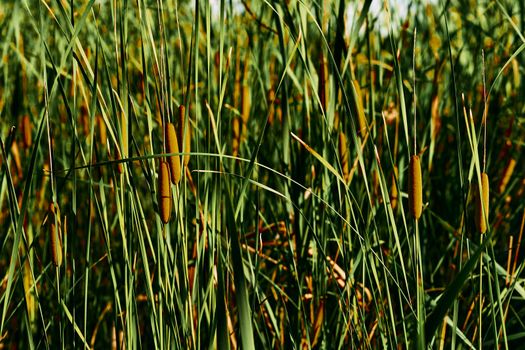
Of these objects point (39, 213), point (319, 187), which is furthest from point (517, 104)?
point (39, 213)

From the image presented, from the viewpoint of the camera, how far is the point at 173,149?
0.70 m

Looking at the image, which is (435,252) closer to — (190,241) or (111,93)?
(190,241)

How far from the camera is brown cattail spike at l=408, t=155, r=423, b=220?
68cm

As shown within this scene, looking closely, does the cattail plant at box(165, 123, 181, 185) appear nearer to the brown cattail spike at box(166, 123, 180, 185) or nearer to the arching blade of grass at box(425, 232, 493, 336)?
the brown cattail spike at box(166, 123, 180, 185)

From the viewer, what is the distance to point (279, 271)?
1.34m

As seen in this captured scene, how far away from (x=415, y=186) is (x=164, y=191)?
0.24 m

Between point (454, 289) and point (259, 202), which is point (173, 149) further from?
point (259, 202)

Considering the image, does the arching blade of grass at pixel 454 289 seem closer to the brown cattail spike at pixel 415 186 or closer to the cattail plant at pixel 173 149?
the brown cattail spike at pixel 415 186

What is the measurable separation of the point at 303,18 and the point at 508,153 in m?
0.74

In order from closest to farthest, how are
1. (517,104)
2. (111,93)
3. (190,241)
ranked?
(111,93), (190,241), (517,104)

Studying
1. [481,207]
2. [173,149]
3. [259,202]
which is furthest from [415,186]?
[259,202]

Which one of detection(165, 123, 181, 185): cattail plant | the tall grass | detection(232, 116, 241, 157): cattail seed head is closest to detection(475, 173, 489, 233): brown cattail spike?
the tall grass

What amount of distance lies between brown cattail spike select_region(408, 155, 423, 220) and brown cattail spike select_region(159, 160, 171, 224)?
0.77 ft

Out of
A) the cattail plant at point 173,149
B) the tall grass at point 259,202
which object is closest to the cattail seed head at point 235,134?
the tall grass at point 259,202
